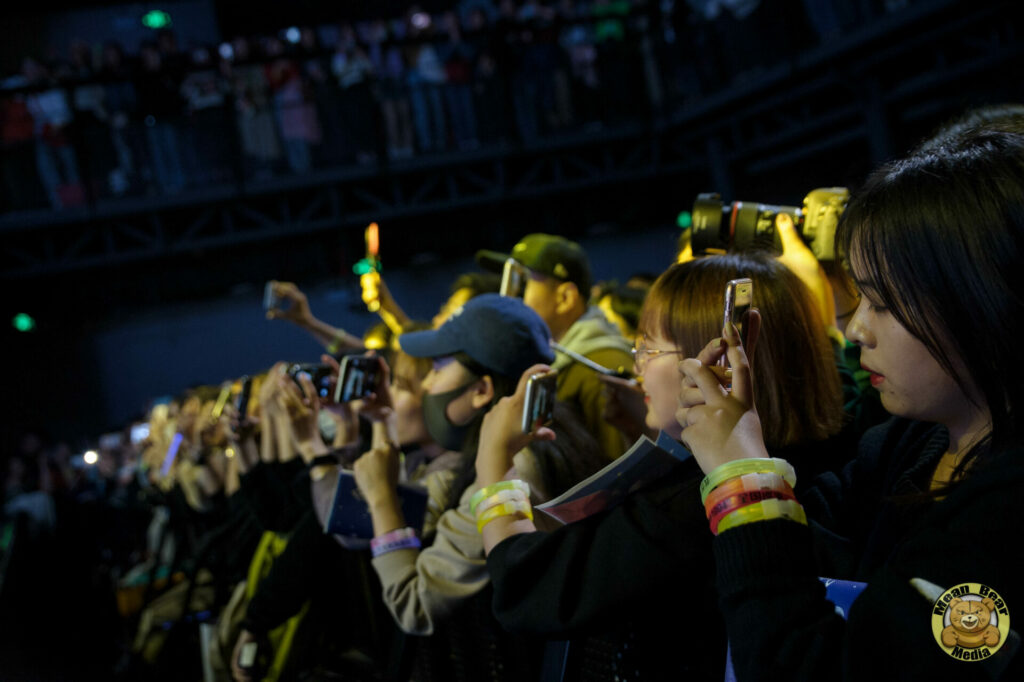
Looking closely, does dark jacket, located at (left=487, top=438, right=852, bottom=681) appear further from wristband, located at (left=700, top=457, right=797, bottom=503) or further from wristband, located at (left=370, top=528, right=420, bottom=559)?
wristband, located at (left=370, top=528, right=420, bottom=559)

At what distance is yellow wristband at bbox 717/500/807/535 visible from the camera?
91 cm

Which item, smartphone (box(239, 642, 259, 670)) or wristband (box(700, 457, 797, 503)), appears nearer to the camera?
wristband (box(700, 457, 797, 503))

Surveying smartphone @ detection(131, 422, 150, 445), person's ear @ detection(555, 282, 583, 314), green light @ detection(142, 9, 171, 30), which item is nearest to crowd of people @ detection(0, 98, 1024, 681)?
person's ear @ detection(555, 282, 583, 314)

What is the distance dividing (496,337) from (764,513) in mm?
1202

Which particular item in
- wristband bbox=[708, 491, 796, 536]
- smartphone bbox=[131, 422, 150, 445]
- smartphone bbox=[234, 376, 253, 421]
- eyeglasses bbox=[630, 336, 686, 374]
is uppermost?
eyeglasses bbox=[630, 336, 686, 374]

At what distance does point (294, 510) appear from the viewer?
112 inches

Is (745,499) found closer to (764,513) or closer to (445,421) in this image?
(764,513)

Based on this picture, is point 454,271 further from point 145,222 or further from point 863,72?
point 863,72

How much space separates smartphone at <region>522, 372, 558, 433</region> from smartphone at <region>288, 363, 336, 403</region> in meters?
1.12

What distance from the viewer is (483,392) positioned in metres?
2.13

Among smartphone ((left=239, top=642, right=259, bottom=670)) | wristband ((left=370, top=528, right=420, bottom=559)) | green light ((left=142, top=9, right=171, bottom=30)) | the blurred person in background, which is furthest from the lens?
green light ((left=142, top=9, right=171, bottom=30))

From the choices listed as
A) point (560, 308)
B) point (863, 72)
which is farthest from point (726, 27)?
point (560, 308)

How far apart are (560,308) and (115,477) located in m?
5.84

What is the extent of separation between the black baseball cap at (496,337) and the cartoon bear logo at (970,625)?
1.36 m
